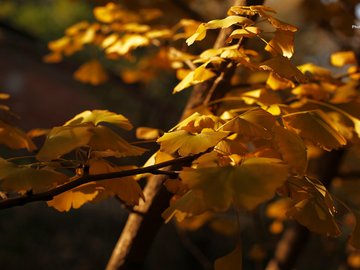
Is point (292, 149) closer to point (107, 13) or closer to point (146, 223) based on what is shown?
point (146, 223)

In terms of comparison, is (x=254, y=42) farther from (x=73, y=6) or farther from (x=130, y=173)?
(x=73, y=6)

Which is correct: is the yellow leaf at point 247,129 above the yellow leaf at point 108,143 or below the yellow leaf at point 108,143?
above

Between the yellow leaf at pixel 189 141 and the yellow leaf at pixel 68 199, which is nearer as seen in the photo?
the yellow leaf at pixel 189 141

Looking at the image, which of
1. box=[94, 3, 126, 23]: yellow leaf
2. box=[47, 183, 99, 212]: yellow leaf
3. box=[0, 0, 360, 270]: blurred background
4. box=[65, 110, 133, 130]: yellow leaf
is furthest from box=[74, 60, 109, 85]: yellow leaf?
box=[47, 183, 99, 212]: yellow leaf

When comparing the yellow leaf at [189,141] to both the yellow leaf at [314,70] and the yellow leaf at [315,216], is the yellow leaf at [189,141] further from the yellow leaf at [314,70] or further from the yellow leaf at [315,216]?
the yellow leaf at [314,70]

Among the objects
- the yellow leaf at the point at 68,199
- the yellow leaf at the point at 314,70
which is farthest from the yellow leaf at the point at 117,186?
the yellow leaf at the point at 314,70

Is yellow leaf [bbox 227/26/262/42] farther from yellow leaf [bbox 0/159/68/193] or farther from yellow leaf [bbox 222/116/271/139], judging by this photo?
yellow leaf [bbox 0/159/68/193]

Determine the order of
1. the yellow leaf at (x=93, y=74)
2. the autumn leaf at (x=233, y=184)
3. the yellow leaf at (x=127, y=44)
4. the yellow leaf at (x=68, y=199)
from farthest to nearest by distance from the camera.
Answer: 1. the yellow leaf at (x=93, y=74)
2. the yellow leaf at (x=127, y=44)
3. the yellow leaf at (x=68, y=199)
4. the autumn leaf at (x=233, y=184)

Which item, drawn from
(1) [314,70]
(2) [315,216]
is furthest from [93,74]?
(2) [315,216]
